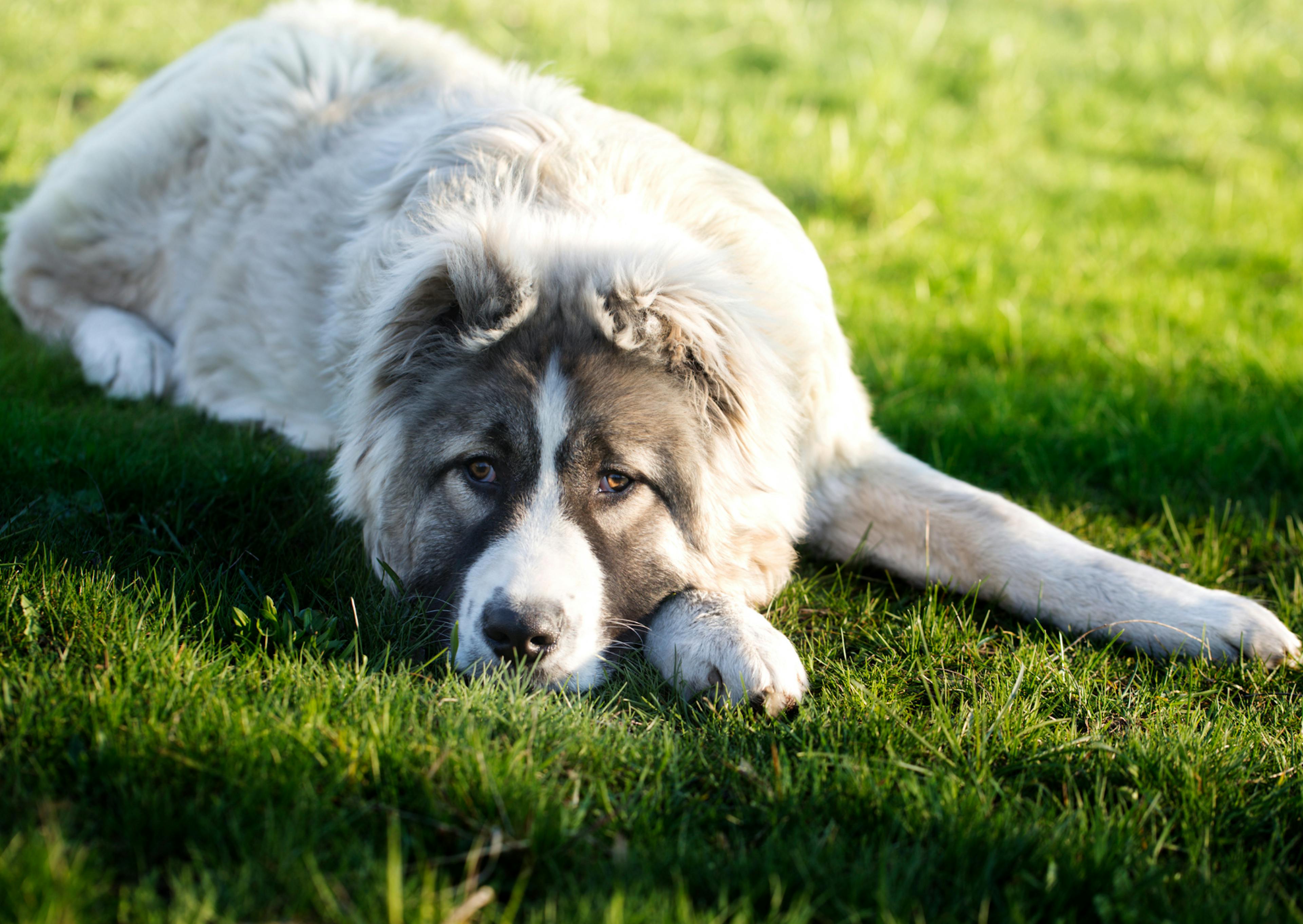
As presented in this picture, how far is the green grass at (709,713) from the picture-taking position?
75.0 inches

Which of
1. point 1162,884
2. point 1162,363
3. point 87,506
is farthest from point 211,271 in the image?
point 1162,363

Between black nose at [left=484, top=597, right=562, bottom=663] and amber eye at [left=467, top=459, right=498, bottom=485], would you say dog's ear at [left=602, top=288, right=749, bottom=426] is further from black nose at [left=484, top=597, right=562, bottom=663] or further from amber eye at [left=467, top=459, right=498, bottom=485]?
black nose at [left=484, top=597, right=562, bottom=663]

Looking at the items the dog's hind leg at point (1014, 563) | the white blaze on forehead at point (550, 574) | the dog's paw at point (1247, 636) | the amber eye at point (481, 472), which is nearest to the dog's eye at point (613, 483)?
the white blaze on forehead at point (550, 574)

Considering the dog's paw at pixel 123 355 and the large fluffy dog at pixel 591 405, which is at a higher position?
the large fluffy dog at pixel 591 405

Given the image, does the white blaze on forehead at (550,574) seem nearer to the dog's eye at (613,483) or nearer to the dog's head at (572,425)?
the dog's head at (572,425)

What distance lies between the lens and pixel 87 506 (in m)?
3.04

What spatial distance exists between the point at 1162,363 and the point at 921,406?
4.92 ft

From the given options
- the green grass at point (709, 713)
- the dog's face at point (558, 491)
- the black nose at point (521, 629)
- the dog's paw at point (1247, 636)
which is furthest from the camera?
the dog's paw at point (1247, 636)

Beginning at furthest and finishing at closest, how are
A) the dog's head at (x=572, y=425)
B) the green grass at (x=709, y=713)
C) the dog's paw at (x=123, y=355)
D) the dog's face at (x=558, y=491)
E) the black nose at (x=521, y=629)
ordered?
1. the dog's paw at (x=123, y=355)
2. the dog's head at (x=572, y=425)
3. the dog's face at (x=558, y=491)
4. the black nose at (x=521, y=629)
5. the green grass at (x=709, y=713)

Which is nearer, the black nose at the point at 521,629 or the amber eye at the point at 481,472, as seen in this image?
the black nose at the point at 521,629

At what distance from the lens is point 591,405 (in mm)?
2768

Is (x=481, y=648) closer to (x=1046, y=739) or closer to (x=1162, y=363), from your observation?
(x=1046, y=739)

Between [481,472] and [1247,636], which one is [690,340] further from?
[1247,636]

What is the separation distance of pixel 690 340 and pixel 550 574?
77cm
